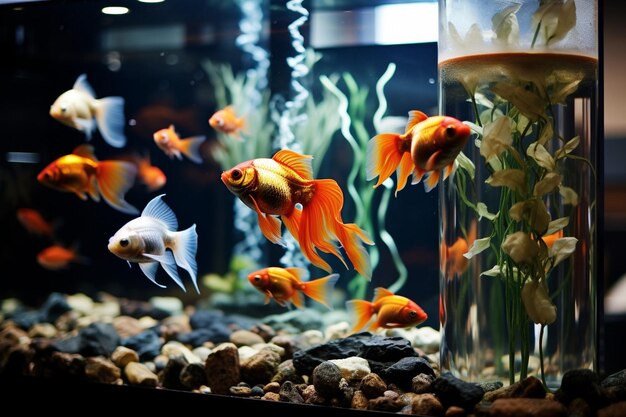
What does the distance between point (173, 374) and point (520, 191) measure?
1.69 meters

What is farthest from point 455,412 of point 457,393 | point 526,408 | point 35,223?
point 35,223

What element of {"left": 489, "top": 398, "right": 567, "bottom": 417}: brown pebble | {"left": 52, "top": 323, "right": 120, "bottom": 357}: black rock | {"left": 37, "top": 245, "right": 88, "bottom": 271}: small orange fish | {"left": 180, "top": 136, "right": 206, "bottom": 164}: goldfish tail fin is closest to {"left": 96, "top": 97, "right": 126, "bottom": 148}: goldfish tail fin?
{"left": 180, "top": 136, "right": 206, "bottom": 164}: goldfish tail fin

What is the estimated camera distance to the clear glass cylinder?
91.7 inches

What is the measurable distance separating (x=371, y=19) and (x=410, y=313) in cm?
155

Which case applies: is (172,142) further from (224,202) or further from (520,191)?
(520,191)

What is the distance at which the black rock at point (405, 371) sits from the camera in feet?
8.38

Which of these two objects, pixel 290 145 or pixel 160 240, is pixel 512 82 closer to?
pixel 160 240

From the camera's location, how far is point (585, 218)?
2549mm

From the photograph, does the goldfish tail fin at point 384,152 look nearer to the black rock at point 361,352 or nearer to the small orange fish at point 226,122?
the black rock at point 361,352

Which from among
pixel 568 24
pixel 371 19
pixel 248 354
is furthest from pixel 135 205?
pixel 568 24

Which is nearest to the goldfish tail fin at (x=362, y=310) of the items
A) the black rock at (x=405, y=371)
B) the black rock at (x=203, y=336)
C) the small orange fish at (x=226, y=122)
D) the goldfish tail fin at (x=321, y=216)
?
the black rock at (x=405, y=371)

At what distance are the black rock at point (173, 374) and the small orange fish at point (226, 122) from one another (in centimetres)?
129

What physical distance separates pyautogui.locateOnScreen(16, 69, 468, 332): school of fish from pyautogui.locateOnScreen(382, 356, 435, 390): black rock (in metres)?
0.20

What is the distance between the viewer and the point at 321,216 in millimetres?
2354
